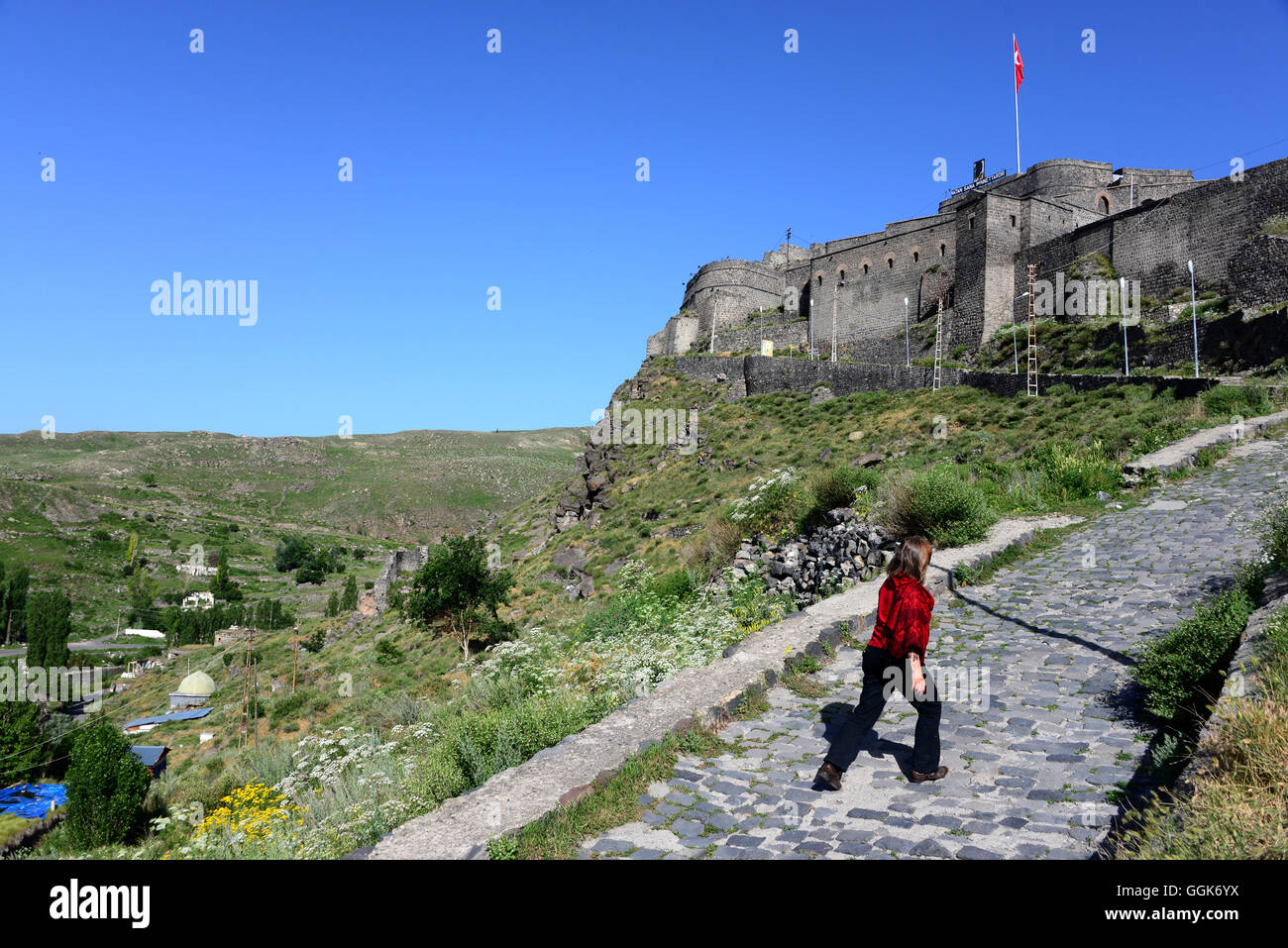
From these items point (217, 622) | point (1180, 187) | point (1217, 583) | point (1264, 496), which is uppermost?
point (1180, 187)

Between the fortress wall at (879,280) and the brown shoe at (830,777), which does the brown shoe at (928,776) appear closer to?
Result: the brown shoe at (830,777)

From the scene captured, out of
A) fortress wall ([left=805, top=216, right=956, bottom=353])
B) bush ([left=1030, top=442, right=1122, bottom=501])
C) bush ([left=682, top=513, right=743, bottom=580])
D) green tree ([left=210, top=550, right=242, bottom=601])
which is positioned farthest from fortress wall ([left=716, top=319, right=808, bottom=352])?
green tree ([left=210, top=550, right=242, bottom=601])

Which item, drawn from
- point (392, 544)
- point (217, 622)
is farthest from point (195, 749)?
point (392, 544)

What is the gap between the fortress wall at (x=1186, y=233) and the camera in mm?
29172

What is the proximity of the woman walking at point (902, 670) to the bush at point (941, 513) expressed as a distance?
245 inches

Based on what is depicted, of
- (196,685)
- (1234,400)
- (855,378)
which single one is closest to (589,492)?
(855,378)

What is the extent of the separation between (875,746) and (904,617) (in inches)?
45.0

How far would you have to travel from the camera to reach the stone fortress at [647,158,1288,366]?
97.8 feet

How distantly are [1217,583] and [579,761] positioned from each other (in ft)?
22.8

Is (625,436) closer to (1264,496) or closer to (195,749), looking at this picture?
(195,749)

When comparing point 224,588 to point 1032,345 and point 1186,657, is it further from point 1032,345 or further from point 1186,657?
point 1186,657

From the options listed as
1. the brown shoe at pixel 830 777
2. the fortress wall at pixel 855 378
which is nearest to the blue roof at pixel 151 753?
the fortress wall at pixel 855 378

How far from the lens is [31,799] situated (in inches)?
1171

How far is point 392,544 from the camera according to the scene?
11719cm
